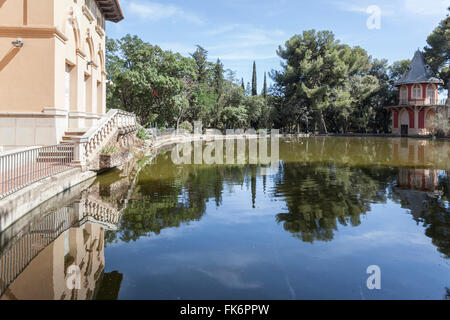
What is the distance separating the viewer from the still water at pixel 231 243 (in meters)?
Result: 4.23

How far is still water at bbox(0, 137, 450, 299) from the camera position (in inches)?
167

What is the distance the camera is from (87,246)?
18.5 feet

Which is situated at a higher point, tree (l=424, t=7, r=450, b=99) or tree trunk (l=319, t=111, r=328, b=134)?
tree (l=424, t=7, r=450, b=99)

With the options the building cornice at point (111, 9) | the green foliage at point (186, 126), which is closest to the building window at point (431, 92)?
the green foliage at point (186, 126)

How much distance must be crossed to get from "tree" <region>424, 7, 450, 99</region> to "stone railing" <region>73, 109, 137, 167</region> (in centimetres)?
4741

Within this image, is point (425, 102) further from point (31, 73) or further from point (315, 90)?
point (31, 73)

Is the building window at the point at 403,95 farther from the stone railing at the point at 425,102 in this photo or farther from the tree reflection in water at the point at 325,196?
the tree reflection in water at the point at 325,196

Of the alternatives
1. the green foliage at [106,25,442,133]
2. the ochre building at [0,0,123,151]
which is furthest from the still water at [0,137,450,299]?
the green foliage at [106,25,442,133]

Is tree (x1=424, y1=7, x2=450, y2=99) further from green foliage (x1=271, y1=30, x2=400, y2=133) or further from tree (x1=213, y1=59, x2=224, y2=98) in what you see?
tree (x1=213, y1=59, x2=224, y2=98)

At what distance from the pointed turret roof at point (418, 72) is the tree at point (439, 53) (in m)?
2.73

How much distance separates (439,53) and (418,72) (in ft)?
16.8

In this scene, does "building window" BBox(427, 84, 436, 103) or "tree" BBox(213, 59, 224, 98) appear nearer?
"building window" BBox(427, 84, 436, 103)

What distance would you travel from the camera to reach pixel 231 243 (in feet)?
19.2
